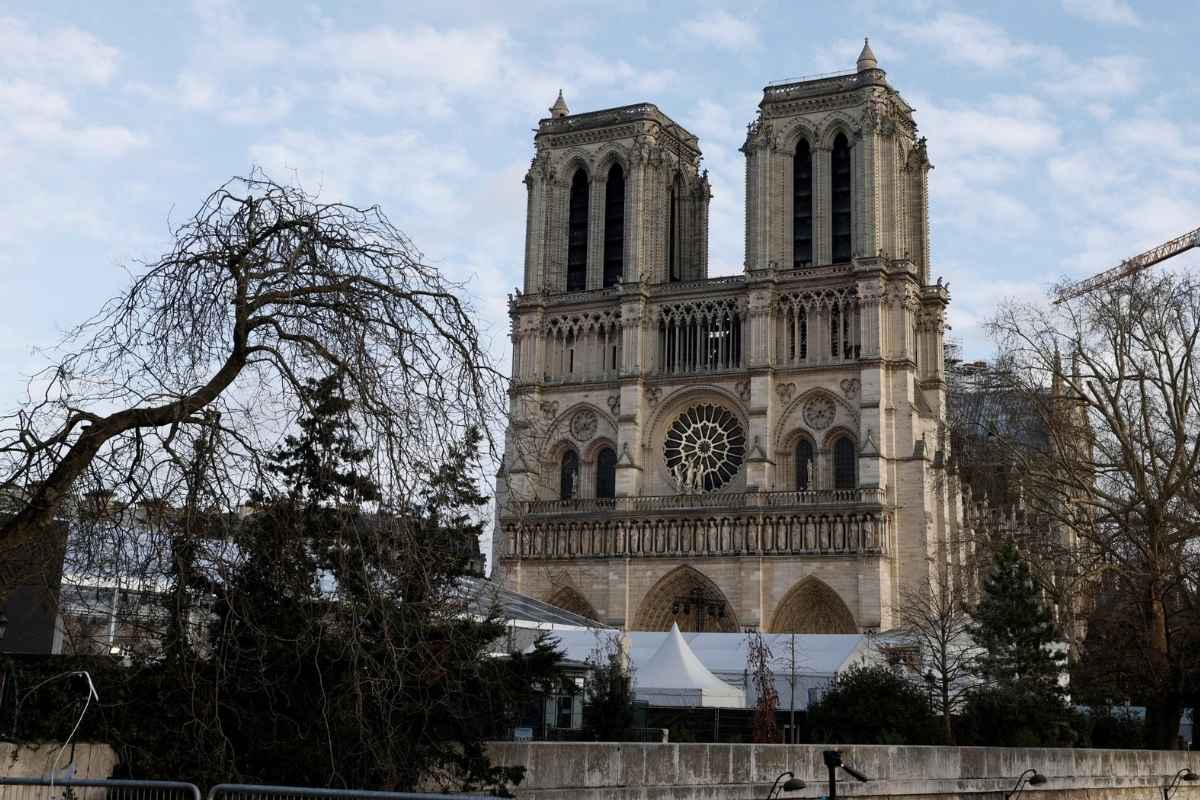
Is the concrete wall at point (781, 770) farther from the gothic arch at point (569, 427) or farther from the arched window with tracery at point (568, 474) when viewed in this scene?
the arched window with tracery at point (568, 474)

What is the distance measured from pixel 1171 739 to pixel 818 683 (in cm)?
724

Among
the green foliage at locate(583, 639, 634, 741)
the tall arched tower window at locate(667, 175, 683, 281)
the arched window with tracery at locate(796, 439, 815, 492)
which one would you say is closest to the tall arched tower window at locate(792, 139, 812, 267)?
the tall arched tower window at locate(667, 175, 683, 281)

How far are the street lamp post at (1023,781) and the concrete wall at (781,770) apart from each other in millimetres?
102

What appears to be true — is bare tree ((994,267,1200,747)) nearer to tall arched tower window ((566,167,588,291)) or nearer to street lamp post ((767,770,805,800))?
A: street lamp post ((767,770,805,800))

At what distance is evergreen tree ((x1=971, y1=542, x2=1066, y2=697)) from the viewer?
30.0 meters

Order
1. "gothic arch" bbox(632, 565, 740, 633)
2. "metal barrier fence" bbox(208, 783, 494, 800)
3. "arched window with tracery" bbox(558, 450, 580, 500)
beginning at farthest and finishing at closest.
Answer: "arched window with tracery" bbox(558, 450, 580, 500), "gothic arch" bbox(632, 565, 740, 633), "metal barrier fence" bbox(208, 783, 494, 800)

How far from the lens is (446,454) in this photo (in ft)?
28.1

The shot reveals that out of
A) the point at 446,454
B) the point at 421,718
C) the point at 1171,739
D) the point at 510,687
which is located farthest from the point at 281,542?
the point at 1171,739

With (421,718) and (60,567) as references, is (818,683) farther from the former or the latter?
(60,567)

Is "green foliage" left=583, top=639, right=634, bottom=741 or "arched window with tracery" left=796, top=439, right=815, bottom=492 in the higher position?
"arched window with tracery" left=796, top=439, right=815, bottom=492

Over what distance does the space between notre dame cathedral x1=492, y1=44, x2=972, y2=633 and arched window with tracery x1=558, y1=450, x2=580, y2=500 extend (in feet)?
0.35

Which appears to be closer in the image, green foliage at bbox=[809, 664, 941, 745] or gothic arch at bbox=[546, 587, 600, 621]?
green foliage at bbox=[809, 664, 941, 745]

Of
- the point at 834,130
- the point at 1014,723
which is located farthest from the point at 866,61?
the point at 1014,723

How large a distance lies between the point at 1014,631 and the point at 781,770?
70.6 feet
